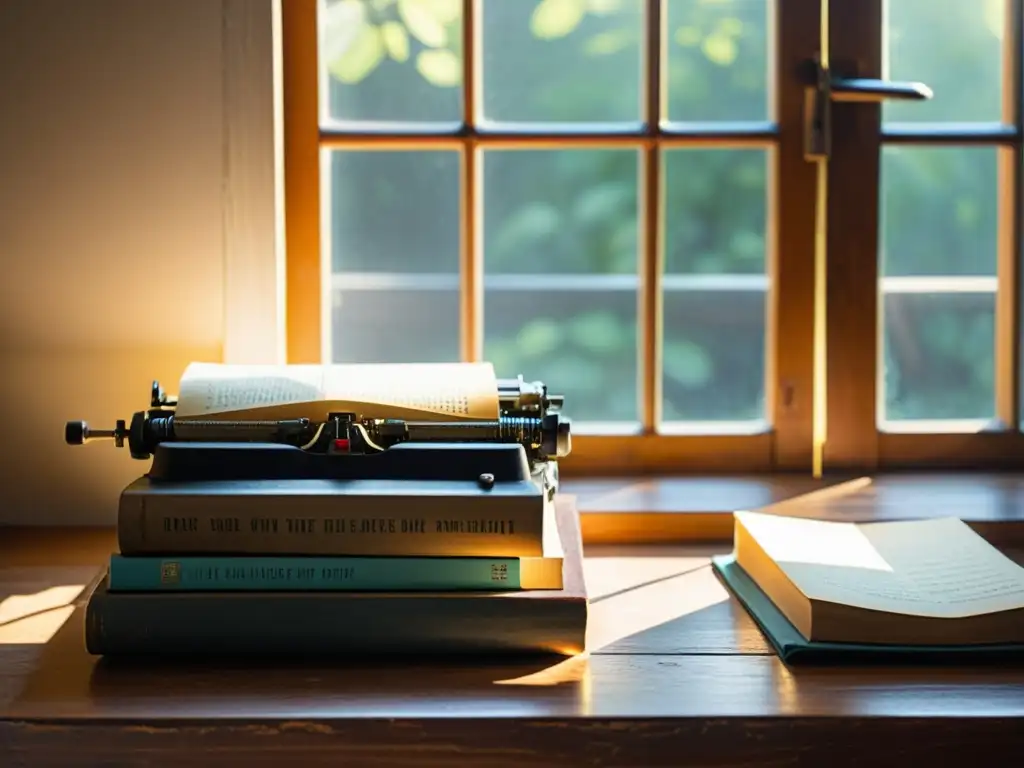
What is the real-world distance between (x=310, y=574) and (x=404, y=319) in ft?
2.28

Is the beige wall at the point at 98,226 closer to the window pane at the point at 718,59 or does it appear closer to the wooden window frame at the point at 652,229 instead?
the wooden window frame at the point at 652,229

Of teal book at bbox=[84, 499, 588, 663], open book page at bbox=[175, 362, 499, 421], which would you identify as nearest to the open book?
teal book at bbox=[84, 499, 588, 663]

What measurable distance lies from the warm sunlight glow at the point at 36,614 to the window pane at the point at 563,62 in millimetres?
828

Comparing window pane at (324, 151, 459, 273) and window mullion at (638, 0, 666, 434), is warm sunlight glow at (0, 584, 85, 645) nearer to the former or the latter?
window pane at (324, 151, 459, 273)

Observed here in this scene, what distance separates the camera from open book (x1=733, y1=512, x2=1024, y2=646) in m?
1.05

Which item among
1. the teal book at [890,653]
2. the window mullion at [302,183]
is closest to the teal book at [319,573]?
the teal book at [890,653]

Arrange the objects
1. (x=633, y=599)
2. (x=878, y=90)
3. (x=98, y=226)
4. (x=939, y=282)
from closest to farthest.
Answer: (x=633, y=599), (x=98, y=226), (x=878, y=90), (x=939, y=282)

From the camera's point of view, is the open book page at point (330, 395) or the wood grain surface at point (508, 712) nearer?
the wood grain surface at point (508, 712)

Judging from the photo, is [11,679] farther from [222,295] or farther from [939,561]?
[939,561]

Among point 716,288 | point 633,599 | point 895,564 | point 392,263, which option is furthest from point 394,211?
point 895,564

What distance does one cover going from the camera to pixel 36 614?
3.79ft

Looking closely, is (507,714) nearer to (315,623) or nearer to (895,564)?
(315,623)

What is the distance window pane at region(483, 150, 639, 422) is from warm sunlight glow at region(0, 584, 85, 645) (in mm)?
683

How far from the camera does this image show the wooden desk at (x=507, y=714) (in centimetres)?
90
